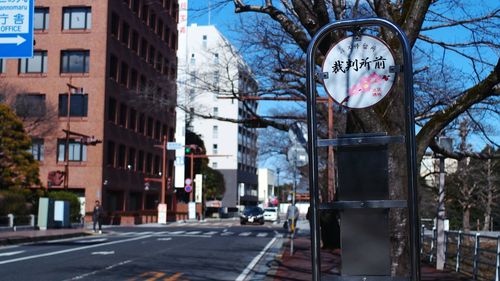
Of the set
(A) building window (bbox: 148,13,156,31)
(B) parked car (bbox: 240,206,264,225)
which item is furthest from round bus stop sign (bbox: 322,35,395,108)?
(A) building window (bbox: 148,13,156,31)

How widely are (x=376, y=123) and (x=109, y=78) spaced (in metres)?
44.5

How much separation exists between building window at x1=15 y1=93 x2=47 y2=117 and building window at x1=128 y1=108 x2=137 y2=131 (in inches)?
423

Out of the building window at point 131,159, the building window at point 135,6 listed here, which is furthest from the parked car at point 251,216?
the building window at point 135,6

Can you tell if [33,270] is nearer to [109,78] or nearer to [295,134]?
[295,134]

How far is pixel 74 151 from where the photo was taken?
159ft

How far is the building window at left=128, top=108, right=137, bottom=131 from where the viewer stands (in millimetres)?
55250

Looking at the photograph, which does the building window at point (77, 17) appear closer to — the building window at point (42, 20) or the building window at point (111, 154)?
the building window at point (42, 20)

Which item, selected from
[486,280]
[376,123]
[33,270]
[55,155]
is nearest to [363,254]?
[376,123]

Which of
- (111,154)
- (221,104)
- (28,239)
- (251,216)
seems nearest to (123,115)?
(111,154)

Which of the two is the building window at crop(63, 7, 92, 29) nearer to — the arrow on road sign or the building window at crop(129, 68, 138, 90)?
the building window at crop(129, 68, 138, 90)

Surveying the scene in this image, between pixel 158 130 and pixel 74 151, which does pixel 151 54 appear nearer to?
pixel 158 130

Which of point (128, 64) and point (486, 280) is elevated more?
point (128, 64)

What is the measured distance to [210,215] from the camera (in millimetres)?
90500

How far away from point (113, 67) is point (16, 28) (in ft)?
129
